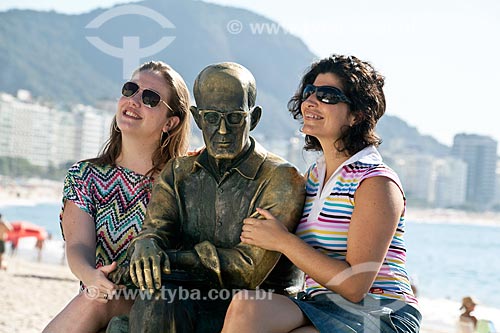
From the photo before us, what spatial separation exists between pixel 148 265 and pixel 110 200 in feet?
3.58

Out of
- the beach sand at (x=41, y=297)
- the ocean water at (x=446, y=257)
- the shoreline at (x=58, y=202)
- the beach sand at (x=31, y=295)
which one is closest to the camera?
the beach sand at (x=31, y=295)

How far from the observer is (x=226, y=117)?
12.9ft

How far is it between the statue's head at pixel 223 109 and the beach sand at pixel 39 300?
303 inches

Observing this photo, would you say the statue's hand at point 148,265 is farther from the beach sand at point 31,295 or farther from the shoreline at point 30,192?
the shoreline at point 30,192

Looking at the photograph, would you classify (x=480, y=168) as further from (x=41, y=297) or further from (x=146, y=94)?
(x=146, y=94)

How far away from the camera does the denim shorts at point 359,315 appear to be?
12.1 feet

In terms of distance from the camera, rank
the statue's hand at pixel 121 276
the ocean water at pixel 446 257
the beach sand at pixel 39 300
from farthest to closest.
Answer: the ocean water at pixel 446 257 → the beach sand at pixel 39 300 → the statue's hand at pixel 121 276

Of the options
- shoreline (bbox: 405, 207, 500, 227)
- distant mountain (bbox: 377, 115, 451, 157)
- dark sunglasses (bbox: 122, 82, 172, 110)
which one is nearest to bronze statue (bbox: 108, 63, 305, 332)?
dark sunglasses (bbox: 122, 82, 172, 110)

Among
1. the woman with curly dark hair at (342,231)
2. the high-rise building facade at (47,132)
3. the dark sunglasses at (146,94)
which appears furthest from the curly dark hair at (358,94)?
the high-rise building facade at (47,132)

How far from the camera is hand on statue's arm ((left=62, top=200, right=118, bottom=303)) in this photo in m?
4.11

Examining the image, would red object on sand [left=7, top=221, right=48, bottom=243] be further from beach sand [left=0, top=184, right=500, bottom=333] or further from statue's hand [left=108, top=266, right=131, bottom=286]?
statue's hand [left=108, top=266, right=131, bottom=286]

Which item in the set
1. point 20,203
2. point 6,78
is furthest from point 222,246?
point 6,78

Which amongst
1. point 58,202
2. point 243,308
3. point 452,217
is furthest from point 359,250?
point 452,217

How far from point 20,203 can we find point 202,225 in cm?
7442
